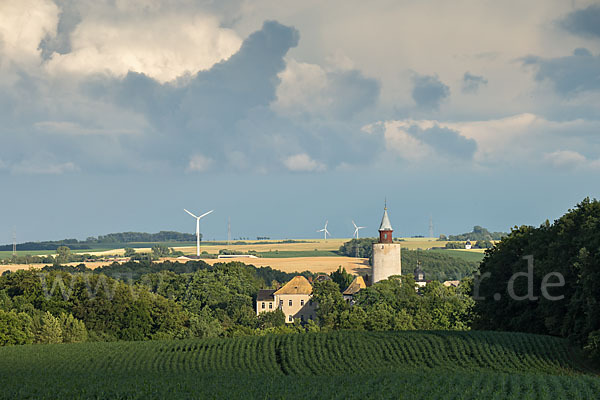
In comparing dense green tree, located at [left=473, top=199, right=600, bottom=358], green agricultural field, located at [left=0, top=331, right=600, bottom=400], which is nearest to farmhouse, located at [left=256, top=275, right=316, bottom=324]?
dense green tree, located at [left=473, top=199, right=600, bottom=358]

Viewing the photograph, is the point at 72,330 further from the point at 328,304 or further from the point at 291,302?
the point at 291,302

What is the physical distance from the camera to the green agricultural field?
121 ft

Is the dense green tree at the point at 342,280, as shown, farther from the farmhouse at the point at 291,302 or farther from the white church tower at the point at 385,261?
the white church tower at the point at 385,261

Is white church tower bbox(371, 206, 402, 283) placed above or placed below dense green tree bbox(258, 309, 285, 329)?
above

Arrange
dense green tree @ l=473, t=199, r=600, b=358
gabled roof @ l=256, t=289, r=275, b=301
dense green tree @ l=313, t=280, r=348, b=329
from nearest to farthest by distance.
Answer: dense green tree @ l=473, t=199, r=600, b=358 < dense green tree @ l=313, t=280, r=348, b=329 < gabled roof @ l=256, t=289, r=275, b=301

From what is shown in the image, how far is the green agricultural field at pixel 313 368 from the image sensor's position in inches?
1448

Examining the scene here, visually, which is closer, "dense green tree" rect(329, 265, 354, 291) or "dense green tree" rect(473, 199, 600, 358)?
"dense green tree" rect(473, 199, 600, 358)

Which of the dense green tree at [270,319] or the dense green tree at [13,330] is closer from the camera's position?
the dense green tree at [13,330]

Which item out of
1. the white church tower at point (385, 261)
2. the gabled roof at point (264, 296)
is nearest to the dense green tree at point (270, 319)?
the white church tower at point (385, 261)

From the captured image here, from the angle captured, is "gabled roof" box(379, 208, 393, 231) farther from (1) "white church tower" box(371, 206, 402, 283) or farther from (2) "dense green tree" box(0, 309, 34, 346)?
(2) "dense green tree" box(0, 309, 34, 346)

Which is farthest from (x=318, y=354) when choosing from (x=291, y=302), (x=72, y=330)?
(x=291, y=302)

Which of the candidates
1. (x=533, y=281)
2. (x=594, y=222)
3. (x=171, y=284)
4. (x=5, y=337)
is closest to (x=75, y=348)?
(x=5, y=337)

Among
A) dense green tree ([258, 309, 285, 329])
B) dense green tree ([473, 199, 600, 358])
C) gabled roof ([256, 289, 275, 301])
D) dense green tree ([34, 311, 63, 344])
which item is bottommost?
dense green tree ([258, 309, 285, 329])

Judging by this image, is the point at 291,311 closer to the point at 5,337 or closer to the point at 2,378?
the point at 5,337
